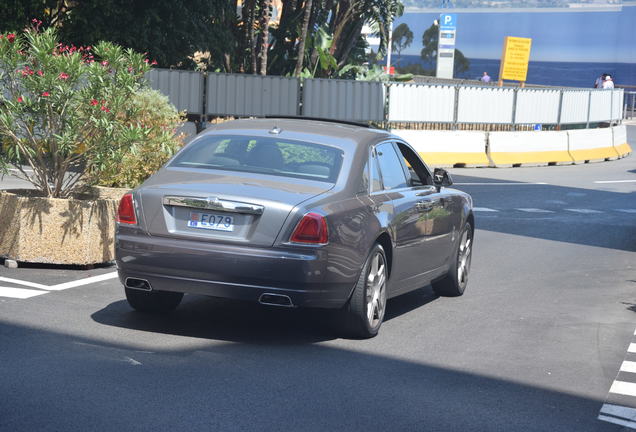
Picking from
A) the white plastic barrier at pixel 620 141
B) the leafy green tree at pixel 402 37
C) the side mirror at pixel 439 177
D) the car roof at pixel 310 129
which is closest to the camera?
the car roof at pixel 310 129

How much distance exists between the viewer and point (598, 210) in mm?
20469

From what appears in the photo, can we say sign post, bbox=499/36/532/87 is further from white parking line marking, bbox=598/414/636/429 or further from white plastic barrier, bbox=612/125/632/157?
white parking line marking, bbox=598/414/636/429

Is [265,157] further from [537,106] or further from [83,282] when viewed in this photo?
[537,106]

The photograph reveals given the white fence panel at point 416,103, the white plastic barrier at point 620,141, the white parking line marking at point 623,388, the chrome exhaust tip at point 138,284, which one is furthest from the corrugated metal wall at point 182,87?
the white parking line marking at point 623,388

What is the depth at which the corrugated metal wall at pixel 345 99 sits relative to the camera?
97.0 ft

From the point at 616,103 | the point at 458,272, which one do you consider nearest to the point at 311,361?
the point at 458,272

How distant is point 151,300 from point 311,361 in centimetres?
176

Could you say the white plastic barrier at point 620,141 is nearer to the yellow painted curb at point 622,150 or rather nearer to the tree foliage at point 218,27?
the yellow painted curb at point 622,150

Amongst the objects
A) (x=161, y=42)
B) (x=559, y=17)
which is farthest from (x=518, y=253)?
(x=559, y=17)

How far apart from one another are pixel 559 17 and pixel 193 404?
129 m

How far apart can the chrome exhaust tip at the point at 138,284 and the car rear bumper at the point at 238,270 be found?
0.16 ft

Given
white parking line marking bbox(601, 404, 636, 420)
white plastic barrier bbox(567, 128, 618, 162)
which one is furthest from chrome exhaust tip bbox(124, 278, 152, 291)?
white plastic barrier bbox(567, 128, 618, 162)

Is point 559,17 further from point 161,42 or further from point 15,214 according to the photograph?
point 15,214

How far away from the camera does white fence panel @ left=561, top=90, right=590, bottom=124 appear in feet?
115
